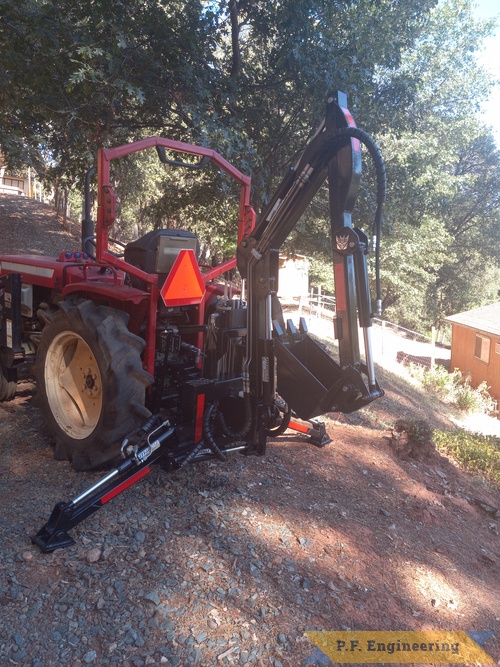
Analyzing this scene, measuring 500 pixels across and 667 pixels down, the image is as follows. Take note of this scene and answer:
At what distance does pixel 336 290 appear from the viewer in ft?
10.6

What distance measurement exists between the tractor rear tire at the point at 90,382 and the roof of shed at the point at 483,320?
1644 cm

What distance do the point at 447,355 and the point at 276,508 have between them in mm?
25063

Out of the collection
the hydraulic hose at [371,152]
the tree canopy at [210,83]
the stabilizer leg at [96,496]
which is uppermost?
the tree canopy at [210,83]

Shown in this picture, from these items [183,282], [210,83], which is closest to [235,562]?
[183,282]

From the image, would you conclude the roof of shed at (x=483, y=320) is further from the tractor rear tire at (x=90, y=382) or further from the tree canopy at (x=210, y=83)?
the tractor rear tire at (x=90, y=382)

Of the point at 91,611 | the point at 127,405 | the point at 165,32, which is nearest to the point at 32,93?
the point at 165,32

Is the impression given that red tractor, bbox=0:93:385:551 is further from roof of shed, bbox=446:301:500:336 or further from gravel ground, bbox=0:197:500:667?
roof of shed, bbox=446:301:500:336

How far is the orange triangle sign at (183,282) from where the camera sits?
11.7 feet

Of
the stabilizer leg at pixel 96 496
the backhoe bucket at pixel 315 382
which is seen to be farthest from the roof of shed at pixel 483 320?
the stabilizer leg at pixel 96 496

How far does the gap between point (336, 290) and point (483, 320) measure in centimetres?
1812

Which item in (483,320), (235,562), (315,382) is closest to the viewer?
(235,562)

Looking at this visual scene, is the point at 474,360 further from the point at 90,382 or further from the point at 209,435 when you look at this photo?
the point at 90,382

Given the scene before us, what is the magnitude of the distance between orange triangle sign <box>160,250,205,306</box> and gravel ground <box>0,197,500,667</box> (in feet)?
4.24

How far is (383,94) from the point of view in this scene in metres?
9.52
